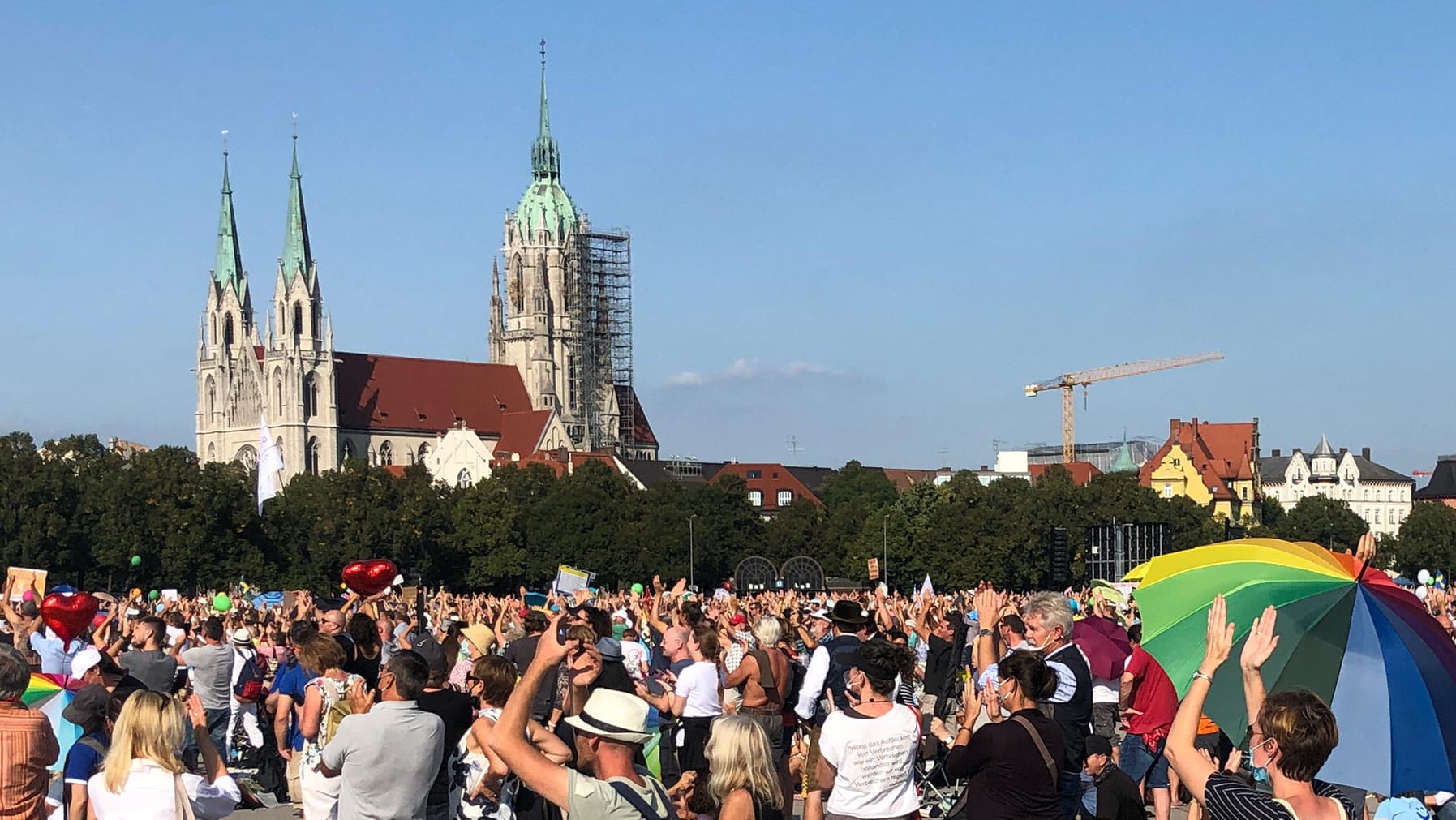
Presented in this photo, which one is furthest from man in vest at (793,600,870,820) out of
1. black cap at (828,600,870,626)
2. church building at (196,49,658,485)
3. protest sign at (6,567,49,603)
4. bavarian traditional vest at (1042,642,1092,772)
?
church building at (196,49,658,485)

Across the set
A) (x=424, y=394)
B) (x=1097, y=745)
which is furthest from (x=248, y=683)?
(x=424, y=394)

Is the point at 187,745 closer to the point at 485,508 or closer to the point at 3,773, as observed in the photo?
the point at 3,773

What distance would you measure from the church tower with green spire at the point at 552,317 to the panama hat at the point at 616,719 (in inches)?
4917

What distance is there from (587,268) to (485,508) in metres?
47.1

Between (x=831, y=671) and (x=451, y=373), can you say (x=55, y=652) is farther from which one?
(x=451, y=373)

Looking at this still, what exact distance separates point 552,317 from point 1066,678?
12806cm

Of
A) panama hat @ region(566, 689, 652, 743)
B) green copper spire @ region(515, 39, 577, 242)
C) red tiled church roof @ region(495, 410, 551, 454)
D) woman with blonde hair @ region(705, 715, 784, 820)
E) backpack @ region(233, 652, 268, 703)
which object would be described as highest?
green copper spire @ region(515, 39, 577, 242)

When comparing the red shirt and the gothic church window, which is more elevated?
the gothic church window

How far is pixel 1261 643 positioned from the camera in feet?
20.4

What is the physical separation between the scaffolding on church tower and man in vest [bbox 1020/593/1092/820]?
124 m

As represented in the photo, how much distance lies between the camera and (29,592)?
58.2 feet

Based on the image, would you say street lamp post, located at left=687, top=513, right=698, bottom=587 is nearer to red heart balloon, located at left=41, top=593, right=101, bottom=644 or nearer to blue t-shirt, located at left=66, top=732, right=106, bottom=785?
red heart balloon, located at left=41, top=593, right=101, bottom=644

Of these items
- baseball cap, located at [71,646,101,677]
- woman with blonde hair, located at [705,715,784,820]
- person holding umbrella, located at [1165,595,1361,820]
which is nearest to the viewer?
person holding umbrella, located at [1165,595,1361,820]

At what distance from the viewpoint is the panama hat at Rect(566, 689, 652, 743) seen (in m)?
6.09
